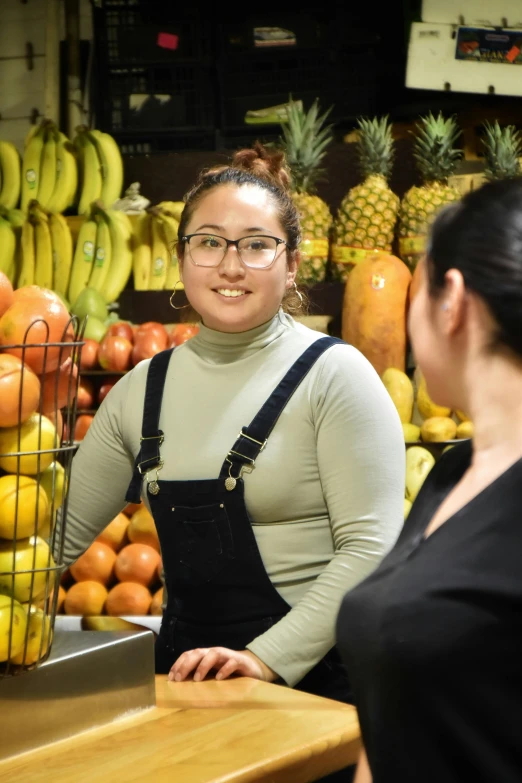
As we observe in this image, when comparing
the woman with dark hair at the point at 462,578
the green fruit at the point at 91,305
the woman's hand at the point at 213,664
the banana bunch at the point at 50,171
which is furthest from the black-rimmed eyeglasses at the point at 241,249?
the banana bunch at the point at 50,171

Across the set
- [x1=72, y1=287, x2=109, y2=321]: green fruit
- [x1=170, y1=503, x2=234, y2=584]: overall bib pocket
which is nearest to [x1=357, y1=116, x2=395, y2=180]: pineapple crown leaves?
[x1=72, y1=287, x2=109, y2=321]: green fruit

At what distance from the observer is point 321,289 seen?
3.64m

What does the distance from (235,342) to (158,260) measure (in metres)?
2.20

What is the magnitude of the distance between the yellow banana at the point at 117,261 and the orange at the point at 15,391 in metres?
2.74

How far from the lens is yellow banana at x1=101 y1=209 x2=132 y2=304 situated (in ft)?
12.6

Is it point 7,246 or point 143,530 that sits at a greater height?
point 7,246

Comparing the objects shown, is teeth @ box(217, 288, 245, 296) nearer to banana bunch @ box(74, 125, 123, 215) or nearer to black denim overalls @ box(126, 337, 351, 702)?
black denim overalls @ box(126, 337, 351, 702)

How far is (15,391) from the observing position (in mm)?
1099

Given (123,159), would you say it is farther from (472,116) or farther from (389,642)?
(389,642)

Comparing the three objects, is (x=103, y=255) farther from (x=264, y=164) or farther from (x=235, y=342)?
(x=235, y=342)

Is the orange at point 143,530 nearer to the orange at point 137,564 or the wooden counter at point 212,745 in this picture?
the orange at point 137,564

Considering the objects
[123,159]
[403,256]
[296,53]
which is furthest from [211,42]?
[403,256]

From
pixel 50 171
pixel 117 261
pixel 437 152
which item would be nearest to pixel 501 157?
pixel 437 152

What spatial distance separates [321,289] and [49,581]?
2.61m
